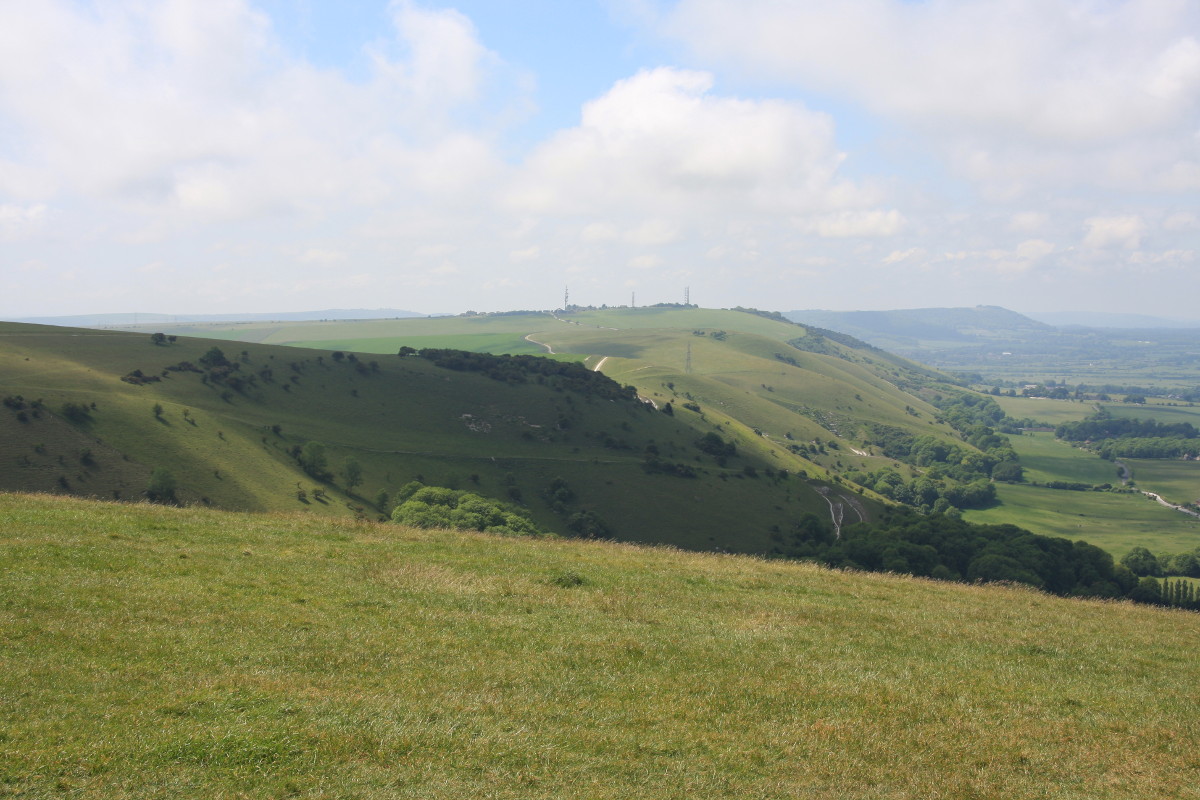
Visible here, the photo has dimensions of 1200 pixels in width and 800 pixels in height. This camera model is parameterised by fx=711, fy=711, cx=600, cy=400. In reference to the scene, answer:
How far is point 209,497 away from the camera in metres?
72.4

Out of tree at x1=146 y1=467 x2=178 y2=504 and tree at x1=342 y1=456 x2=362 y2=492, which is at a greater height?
tree at x1=146 y1=467 x2=178 y2=504

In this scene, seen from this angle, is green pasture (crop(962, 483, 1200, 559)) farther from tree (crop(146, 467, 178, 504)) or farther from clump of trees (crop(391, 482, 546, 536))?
tree (crop(146, 467, 178, 504))

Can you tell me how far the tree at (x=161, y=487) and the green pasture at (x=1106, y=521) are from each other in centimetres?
15394

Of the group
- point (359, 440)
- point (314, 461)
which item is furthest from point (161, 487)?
point (359, 440)

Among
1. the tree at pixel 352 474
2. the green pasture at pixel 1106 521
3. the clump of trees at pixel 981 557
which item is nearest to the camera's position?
the clump of trees at pixel 981 557

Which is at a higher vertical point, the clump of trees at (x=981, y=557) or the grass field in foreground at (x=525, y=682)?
the grass field in foreground at (x=525, y=682)

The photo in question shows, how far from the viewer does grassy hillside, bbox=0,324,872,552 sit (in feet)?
253

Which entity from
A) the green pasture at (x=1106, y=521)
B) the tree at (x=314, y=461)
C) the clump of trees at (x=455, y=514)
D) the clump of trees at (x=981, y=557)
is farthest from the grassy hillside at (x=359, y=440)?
the green pasture at (x=1106, y=521)

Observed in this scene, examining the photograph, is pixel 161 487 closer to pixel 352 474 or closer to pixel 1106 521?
pixel 352 474

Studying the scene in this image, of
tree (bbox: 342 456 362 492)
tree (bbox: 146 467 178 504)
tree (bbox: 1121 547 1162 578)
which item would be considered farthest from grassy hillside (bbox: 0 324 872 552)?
tree (bbox: 1121 547 1162 578)

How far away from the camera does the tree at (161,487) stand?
68.1m

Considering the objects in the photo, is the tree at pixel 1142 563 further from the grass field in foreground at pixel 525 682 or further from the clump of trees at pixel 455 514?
the grass field in foreground at pixel 525 682

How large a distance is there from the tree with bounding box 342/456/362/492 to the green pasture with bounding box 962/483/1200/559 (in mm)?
134395

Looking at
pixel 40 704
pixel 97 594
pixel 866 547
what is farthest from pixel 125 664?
pixel 866 547
